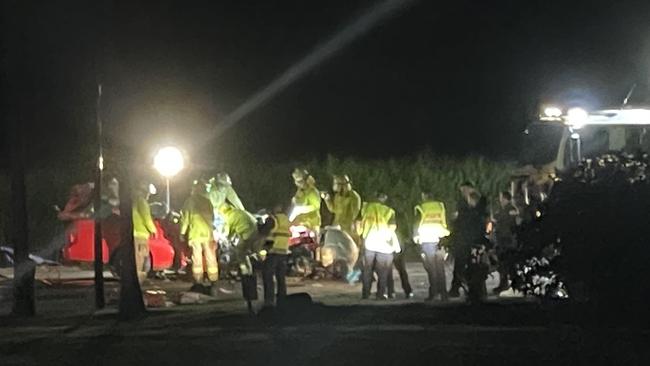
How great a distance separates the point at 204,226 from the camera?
19609 millimetres

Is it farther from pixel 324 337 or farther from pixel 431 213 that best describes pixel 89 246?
pixel 324 337

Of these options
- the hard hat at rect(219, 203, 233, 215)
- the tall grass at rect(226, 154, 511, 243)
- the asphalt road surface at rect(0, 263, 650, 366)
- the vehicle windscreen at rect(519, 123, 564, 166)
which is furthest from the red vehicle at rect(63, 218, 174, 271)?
the tall grass at rect(226, 154, 511, 243)

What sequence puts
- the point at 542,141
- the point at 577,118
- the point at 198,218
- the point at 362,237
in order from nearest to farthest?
Result: 1. the point at 362,237
2. the point at 198,218
3. the point at 577,118
4. the point at 542,141

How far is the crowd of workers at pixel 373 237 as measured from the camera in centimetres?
1684

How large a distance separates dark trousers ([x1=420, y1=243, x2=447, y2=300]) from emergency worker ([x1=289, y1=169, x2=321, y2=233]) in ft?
14.0

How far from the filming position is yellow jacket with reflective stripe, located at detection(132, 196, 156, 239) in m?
18.9

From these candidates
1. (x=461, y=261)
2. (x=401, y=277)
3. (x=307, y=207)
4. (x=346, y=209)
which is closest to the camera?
(x=461, y=261)

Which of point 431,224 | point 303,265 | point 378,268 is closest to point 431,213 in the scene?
point 431,224

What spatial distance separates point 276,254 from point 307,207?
564cm

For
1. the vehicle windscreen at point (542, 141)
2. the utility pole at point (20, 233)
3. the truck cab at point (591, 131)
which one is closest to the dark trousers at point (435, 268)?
the truck cab at point (591, 131)

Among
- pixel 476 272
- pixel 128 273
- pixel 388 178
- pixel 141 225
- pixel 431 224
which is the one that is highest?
pixel 388 178

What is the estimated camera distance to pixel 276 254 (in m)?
16.8

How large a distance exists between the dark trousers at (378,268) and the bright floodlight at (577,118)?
158 inches

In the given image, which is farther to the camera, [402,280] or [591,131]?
[591,131]
